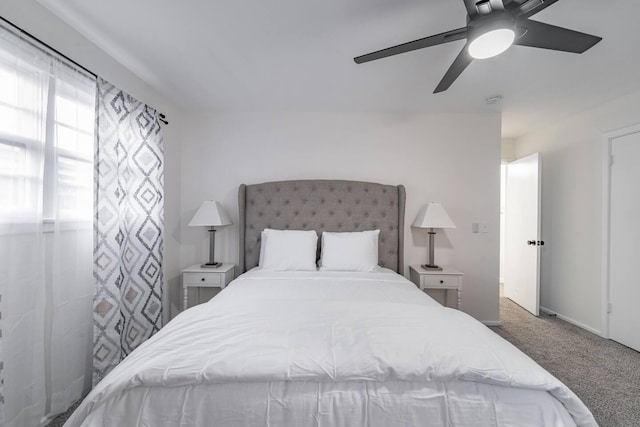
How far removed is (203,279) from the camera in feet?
8.59

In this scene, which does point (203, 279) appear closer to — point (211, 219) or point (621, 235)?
point (211, 219)

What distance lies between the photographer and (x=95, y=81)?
1829 millimetres

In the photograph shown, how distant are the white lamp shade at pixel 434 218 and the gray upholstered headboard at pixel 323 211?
0.75 feet

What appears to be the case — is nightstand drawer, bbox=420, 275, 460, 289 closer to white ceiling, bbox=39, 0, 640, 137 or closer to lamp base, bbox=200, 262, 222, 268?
white ceiling, bbox=39, 0, 640, 137

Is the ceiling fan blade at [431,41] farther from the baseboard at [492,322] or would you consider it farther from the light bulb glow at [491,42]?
the baseboard at [492,322]

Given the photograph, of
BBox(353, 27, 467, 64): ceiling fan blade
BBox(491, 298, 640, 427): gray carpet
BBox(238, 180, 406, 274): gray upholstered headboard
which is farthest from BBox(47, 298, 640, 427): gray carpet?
BBox(353, 27, 467, 64): ceiling fan blade

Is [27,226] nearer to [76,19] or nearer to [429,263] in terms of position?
[76,19]

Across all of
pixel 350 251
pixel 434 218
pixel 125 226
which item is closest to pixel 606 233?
pixel 434 218

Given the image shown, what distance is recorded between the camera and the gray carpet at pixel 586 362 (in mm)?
1746

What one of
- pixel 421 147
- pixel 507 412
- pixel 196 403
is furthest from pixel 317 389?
pixel 421 147

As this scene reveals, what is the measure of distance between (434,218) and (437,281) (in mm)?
620

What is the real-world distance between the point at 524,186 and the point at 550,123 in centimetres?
83

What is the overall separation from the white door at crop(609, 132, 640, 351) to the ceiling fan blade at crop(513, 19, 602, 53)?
6.74 ft

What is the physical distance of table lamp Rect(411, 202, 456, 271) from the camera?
2.69 metres
